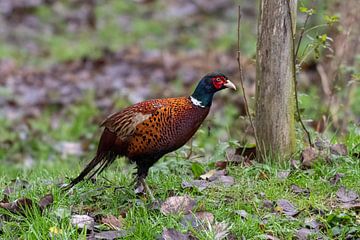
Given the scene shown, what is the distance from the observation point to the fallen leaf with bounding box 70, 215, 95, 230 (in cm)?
446

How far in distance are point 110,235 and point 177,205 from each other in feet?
1.79

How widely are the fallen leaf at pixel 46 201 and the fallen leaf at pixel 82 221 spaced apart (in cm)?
Answer: 28

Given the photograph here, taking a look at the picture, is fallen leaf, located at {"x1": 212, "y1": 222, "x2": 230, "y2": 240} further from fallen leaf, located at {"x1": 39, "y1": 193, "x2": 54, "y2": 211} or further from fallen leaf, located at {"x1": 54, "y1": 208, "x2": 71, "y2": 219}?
fallen leaf, located at {"x1": 39, "y1": 193, "x2": 54, "y2": 211}

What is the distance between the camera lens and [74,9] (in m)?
16.2

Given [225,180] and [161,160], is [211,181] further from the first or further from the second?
[161,160]

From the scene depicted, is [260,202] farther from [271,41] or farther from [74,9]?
[74,9]

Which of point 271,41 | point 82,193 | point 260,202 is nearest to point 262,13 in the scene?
point 271,41

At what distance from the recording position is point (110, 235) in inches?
170

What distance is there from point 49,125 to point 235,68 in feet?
11.8

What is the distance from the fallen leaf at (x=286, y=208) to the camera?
15.1 ft

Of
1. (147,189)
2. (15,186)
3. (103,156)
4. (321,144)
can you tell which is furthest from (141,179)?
(321,144)

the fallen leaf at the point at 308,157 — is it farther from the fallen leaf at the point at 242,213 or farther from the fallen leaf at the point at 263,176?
the fallen leaf at the point at 242,213

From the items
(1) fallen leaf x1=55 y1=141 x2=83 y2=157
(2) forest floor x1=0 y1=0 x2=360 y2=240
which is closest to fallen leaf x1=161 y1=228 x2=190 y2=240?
(2) forest floor x1=0 y1=0 x2=360 y2=240

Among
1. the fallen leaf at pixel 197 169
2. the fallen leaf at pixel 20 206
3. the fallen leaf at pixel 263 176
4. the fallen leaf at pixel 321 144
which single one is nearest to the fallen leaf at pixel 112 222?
the fallen leaf at pixel 20 206
